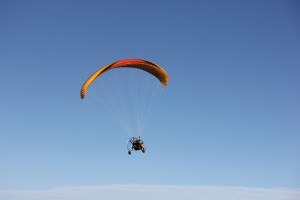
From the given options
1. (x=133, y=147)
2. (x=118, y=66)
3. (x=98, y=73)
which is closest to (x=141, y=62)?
(x=118, y=66)

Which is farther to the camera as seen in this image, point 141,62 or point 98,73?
point 141,62

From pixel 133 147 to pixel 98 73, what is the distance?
6981 mm

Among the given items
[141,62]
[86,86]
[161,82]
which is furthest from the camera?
[161,82]

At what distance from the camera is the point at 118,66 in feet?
119

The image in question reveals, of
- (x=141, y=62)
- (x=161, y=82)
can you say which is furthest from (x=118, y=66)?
(x=161, y=82)

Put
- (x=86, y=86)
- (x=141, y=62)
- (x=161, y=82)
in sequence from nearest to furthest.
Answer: (x=86, y=86) → (x=141, y=62) → (x=161, y=82)

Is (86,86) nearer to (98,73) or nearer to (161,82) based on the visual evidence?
(98,73)

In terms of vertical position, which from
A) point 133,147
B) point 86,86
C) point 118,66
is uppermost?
point 118,66

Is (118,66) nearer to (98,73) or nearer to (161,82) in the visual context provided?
(98,73)

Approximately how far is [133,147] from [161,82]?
276 inches

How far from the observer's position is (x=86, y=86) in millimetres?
34375

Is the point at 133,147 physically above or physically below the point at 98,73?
below

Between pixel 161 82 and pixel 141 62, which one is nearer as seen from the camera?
pixel 141 62

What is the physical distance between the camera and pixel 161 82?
39.7m
